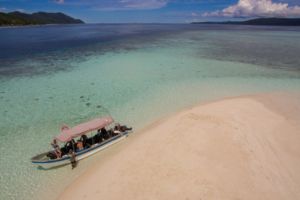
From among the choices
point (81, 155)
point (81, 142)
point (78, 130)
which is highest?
point (78, 130)

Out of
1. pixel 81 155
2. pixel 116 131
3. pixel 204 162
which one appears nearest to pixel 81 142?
pixel 81 155

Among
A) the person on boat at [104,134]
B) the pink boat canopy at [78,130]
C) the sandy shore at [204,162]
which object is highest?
the pink boat canopy at [78,130]

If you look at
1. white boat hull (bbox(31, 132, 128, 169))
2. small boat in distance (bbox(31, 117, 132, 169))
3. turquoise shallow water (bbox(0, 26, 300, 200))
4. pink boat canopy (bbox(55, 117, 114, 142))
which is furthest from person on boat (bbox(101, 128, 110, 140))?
turquoise shallow water (bbox(0, 26, 300, 200))

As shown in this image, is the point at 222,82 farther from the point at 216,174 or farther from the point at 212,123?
the point at 216,174

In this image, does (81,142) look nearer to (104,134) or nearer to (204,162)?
(104,134)

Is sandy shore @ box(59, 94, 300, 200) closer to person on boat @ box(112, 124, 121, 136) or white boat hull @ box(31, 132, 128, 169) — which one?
white boat hull @ box(31, 132, 128, 169)

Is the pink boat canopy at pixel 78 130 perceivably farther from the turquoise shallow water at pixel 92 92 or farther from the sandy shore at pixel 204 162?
the sandy shore at pixel 204 162

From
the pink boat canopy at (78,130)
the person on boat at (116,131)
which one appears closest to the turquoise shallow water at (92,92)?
the pink boat canopy at (78,130)
